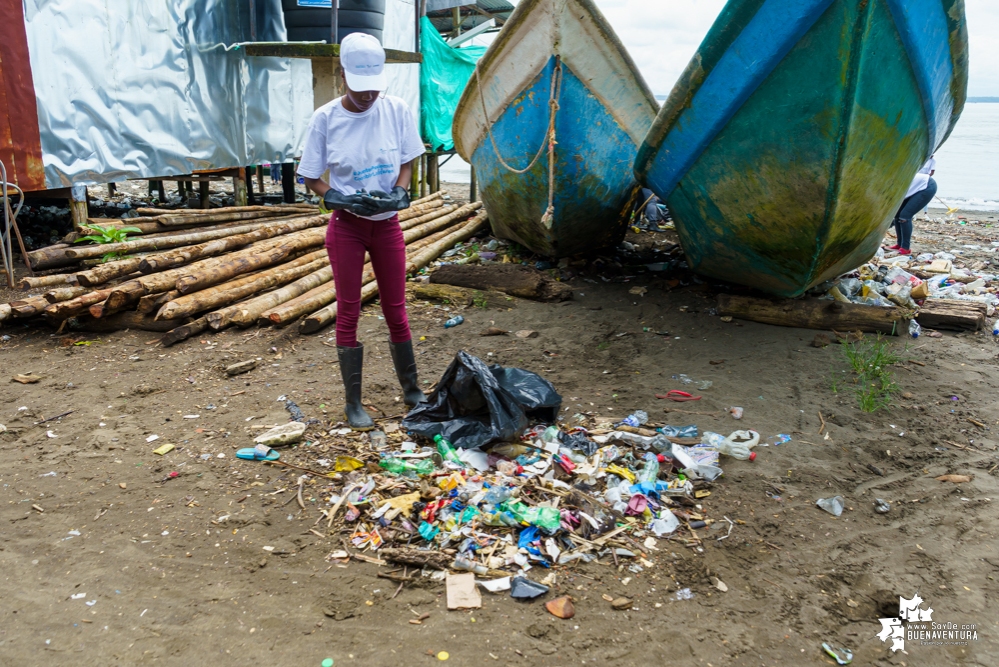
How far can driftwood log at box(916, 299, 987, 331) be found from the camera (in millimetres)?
4980

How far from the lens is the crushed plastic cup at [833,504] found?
2938 mm

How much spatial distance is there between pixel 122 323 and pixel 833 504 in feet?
15.7

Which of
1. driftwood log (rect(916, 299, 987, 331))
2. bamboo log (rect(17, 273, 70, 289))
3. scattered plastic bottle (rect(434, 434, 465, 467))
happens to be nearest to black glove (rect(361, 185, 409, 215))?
scattered plastic bottle (rect(434, 434, 465, 467))

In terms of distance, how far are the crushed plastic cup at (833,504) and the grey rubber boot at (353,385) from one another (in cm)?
217

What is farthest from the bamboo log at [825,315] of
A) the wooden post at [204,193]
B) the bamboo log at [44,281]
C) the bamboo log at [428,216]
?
the wooden post at [204,193]

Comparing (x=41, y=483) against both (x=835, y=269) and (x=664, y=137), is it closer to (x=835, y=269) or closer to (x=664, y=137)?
(x=664, y=137)

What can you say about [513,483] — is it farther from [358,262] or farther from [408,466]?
[358,262]

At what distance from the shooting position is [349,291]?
3.43 metres

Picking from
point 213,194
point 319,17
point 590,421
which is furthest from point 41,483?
point 213,194

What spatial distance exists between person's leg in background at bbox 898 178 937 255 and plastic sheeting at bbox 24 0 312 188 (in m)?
7.64

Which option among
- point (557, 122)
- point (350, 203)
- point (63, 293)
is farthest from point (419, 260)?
point (350, 203)

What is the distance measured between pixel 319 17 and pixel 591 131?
12.9 feet

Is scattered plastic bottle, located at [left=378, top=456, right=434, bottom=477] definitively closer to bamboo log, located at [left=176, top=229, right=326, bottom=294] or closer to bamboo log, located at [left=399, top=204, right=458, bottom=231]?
bamboo log, located at [left=176, top=229, right=326, bottom=294]

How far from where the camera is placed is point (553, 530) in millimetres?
2723
